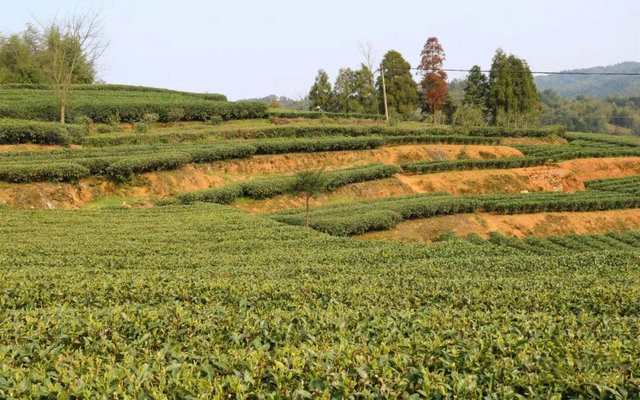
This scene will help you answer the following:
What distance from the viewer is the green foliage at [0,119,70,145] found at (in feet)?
104

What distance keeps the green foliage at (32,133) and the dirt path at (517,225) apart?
845 inches

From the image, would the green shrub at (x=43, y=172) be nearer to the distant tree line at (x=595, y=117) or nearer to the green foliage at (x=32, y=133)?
the green foliage at (x=32, y=133)

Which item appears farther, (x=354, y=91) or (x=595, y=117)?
(x=595, y=117)

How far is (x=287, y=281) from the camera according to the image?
999 cm

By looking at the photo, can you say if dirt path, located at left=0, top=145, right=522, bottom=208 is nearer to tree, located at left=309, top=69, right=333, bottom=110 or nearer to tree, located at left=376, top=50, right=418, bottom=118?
tree, located at left=376, top=50, right=418, bottom=118

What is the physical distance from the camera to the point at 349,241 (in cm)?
1878

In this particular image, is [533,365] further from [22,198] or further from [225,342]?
[22,198]

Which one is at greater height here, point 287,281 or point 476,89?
point 476,89

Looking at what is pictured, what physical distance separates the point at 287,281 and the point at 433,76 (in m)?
61.3

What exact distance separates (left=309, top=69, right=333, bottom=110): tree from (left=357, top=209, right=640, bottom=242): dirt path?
46.3 m

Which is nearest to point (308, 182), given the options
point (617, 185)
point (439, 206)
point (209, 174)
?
point (439, 206)

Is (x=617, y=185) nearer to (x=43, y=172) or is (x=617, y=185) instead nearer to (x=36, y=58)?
(x=43, y=172)

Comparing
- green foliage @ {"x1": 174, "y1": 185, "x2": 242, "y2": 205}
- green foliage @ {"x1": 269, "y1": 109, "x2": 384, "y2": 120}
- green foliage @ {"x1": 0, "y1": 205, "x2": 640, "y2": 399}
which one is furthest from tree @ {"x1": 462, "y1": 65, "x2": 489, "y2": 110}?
green foliage @ {"x1": 0, "y1": 205, "x2": 640, "y2": 399}

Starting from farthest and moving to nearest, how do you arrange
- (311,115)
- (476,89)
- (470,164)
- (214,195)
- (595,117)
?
1. (595,117)
2. (476,89)
3. (311,115)
4. (470,164)
5. (214,195)
